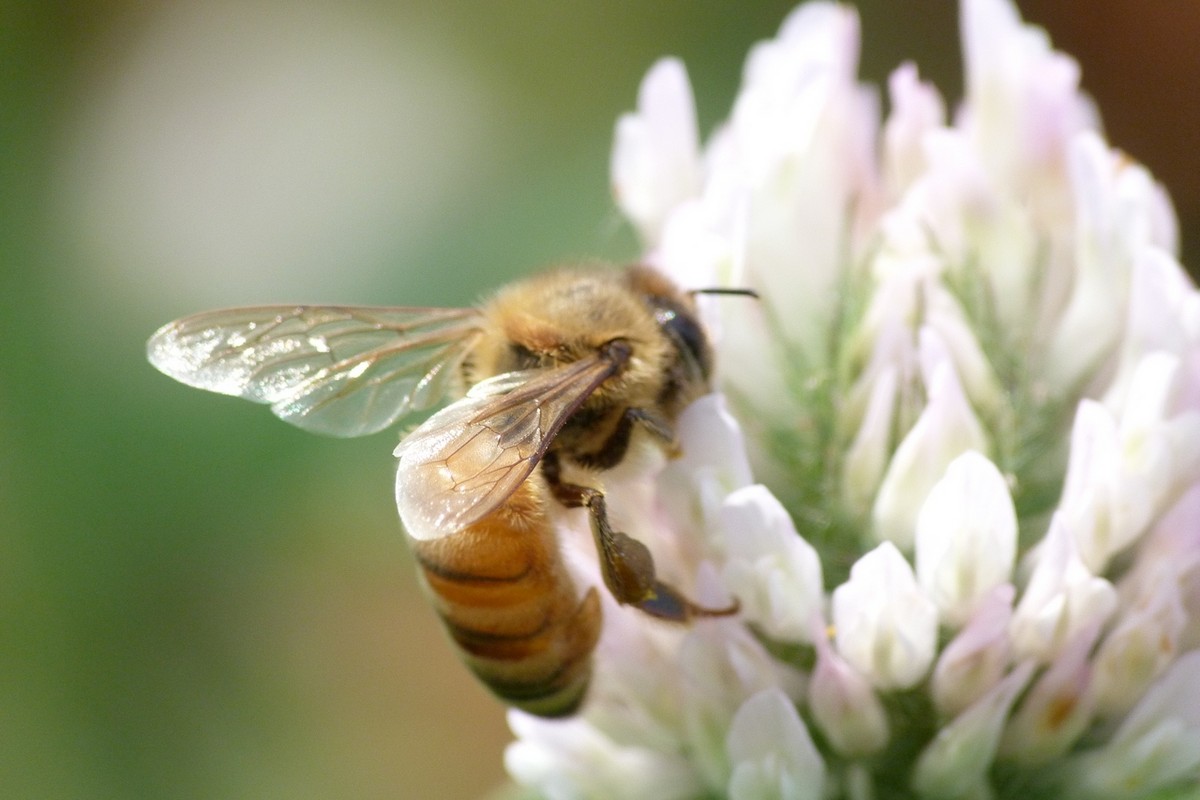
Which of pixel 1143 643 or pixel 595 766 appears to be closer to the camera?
pixel 1143 643

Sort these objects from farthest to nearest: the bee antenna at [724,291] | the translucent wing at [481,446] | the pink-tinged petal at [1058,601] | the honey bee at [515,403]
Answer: the bee antenna at [724,291], the pink-tinged petal at [1058,601], the honey bee at [515,403], the translucent wing at [481,446]

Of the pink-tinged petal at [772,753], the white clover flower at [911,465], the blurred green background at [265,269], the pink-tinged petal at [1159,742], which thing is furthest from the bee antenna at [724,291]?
the blurred green background at [265,269]

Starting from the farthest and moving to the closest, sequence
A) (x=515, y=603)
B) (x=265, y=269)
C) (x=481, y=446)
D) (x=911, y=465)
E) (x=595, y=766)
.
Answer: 1. (x=265, y=269)
2. (x=595, y=766)
3. (x=911, y=465)
4. (x=515, y=603)
5. (x=481, y=446)

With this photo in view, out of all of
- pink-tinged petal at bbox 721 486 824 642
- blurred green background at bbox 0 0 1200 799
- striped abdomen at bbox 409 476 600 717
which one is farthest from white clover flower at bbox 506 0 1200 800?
blurred green background at bbox 0 0 1200 799

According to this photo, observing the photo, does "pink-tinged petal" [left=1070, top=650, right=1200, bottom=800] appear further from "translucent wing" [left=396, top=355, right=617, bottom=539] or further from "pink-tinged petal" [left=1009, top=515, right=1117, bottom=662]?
"translucent wing" [left=396, top=355, right=617, bottom=539]

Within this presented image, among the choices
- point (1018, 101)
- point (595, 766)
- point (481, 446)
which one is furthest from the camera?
point (1018, 101)

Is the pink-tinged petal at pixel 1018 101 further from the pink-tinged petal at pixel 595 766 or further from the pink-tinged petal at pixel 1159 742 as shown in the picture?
the pink-tinged petal at pixel 595 766

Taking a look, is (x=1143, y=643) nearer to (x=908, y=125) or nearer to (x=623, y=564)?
(x=623, y=564)

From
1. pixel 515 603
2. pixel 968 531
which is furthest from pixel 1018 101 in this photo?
pixel 515 603
